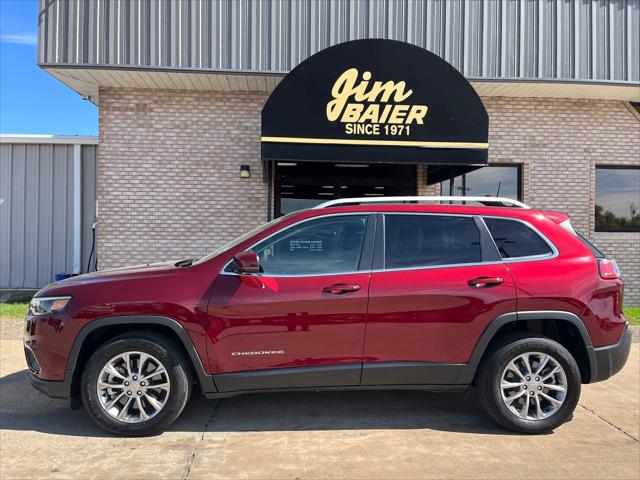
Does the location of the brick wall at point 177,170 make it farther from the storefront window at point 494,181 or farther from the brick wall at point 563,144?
the storefront window at point 494,181

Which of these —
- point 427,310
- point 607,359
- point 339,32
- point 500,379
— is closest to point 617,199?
point 339,32

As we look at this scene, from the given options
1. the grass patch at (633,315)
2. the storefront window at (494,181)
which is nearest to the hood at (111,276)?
the storefront window at (494,181)

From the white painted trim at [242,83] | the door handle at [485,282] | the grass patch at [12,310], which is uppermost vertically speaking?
the white painted trim at [242,83]

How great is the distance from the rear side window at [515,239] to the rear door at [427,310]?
16 cm

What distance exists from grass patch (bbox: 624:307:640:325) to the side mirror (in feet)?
23.7

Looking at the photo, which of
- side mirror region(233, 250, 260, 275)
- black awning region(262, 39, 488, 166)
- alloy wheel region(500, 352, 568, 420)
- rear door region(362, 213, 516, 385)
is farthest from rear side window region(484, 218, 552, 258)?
black awning region(262, 39, 488, 166)

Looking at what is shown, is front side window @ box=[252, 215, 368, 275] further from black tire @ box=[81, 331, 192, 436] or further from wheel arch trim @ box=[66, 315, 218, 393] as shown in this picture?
black tire @ box=[81, 331, 192, 436]

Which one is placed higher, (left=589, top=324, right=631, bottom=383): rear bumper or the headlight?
the headlight

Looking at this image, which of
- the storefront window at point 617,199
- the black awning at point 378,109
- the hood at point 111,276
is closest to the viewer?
the hood at point 111,276

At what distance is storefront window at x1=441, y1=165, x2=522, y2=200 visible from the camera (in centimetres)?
1031

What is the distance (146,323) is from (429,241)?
Result: 2386mm

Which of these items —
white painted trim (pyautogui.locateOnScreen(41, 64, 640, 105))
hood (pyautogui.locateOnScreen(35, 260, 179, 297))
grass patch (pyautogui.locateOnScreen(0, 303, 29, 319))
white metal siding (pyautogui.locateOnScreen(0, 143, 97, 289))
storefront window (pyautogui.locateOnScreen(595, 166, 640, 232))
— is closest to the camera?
hood (pyautogui.locateOnScreen(35, 260, 179, 297))

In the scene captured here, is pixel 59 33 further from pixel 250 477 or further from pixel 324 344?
pixel 250 477

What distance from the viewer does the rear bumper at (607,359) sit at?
427 cm
